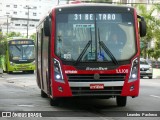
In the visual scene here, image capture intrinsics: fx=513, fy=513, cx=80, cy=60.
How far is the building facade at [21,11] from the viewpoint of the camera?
411 feet

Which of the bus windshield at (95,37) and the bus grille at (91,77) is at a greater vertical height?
the bus windshield at (95,37)

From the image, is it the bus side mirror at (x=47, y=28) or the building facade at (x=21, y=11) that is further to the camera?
the building facade at (x=21, y=11)

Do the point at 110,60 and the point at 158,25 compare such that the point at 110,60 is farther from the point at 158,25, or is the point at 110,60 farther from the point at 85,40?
the point at 158,25

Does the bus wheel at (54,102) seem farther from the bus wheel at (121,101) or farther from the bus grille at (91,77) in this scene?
the bus wheel at (121,101)

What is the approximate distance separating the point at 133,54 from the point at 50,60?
7.58 ft

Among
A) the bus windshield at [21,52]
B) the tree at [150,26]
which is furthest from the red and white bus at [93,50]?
Answer: the tree at [150,26]

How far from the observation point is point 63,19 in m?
14.3

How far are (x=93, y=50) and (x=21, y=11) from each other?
126m

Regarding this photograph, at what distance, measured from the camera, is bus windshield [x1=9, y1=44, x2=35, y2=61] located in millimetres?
45781

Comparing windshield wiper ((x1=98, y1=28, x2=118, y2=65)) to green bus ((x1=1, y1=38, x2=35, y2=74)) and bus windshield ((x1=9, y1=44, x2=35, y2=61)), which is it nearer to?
green bus ((x1=1, y1=38, x2=35, y2=74))

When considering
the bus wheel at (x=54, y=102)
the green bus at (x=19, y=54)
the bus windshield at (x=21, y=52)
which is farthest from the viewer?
the bus windshield at (x=21, y=52)

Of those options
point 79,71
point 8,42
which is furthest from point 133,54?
point 8,42

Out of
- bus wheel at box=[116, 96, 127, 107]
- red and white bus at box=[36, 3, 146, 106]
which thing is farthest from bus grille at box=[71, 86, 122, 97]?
bus wheel at box=[116, 96, 127, 107]

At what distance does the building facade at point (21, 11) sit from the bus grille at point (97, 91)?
92.5m
